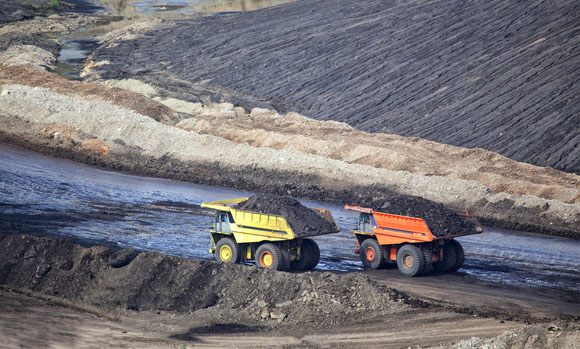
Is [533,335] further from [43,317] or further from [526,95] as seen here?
[526,95]

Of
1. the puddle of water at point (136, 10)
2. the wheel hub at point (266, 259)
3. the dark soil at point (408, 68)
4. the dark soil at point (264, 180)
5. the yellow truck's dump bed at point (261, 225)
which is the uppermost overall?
the puddle of water at point (136, 10)

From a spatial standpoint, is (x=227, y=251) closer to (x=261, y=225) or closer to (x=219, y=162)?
(x=261, y=225)

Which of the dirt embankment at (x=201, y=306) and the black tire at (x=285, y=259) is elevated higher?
the black tire at (x=285, y=259)

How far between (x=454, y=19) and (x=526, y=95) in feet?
33.7

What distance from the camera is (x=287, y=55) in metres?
45.9

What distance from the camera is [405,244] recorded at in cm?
1752

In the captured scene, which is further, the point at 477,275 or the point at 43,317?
the point at 477,275

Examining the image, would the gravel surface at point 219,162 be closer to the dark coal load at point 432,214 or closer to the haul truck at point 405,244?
the haul truck at point 405,244

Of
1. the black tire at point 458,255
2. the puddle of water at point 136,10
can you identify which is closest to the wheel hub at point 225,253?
the black tire at point 458,255

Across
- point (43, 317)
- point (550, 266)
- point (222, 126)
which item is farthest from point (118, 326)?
point (222, 126)

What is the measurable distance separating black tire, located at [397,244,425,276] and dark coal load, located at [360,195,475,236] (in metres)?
0.74

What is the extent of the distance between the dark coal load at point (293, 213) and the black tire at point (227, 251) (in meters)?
0.98

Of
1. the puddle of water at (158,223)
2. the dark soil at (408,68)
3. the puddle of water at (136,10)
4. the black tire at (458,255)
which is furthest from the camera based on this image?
the puddle of water at (136,10)

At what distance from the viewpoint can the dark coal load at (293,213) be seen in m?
16.9
